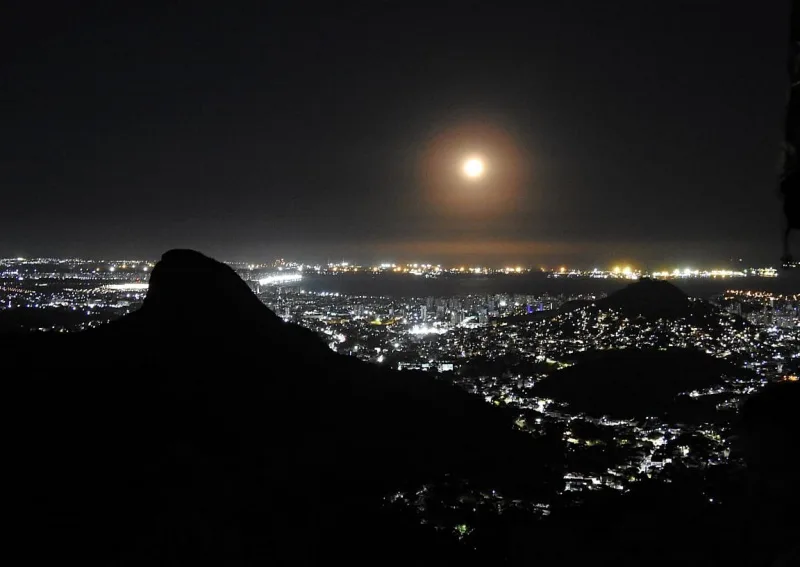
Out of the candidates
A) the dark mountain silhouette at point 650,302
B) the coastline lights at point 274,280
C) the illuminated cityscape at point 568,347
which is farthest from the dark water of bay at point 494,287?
the dark mountain silhouette at point 650,302

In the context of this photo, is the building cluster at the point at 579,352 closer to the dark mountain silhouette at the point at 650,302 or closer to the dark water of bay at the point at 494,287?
the dark mountain silhouette at the point at 650,302

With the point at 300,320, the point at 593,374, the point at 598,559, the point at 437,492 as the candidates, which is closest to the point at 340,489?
the point at 437,492

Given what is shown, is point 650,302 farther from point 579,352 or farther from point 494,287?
point 494,287

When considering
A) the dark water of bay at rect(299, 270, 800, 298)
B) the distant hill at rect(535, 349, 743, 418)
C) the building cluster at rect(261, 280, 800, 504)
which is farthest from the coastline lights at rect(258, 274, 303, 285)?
the distant hill at rect(535, 349, 743, 418)

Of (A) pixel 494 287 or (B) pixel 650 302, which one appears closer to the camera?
(B) pixel 650 302

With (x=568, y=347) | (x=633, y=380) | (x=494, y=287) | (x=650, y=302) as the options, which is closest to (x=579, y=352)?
(x=568, y=347)

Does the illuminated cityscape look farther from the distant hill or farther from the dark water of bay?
the dark water of bay
